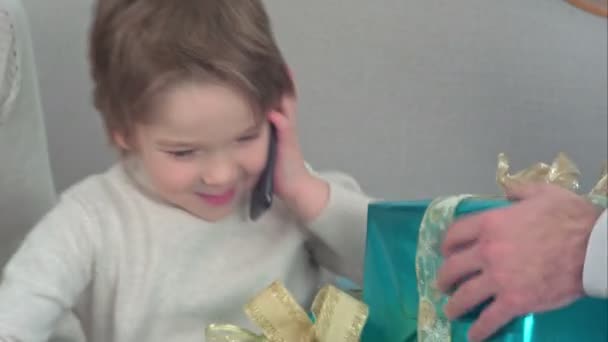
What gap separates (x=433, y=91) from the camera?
118 centimetres

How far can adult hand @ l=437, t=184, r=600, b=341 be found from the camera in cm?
54

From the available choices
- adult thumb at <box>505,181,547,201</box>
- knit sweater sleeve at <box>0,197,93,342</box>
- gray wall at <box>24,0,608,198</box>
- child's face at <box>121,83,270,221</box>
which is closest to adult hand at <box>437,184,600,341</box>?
adult thumb at <box>505,181,547,201</box>

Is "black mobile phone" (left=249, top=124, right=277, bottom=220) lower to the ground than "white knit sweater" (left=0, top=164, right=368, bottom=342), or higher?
higher

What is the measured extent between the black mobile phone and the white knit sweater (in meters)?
0.02

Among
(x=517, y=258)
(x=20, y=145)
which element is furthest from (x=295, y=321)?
(x=20, y=145)

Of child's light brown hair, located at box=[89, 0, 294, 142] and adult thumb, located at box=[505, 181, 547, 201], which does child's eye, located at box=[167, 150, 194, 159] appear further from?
adult thumb, located at box=[505, 181, 547, 201]

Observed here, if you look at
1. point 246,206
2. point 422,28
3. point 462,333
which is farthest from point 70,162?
point 462,333

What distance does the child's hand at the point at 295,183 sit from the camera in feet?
2.52

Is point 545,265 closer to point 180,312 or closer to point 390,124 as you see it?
point 180,312

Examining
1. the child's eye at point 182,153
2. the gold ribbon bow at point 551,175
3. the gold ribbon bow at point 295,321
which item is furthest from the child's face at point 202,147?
the gold ribbon bow at point 551,175

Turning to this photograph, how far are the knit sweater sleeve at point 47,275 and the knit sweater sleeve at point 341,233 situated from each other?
23 centimetres

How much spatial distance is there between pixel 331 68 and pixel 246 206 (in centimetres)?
40

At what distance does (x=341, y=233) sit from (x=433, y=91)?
45cm

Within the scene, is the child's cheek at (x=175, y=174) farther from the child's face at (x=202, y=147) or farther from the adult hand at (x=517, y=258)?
the adult hand at (x=517, y=258)
